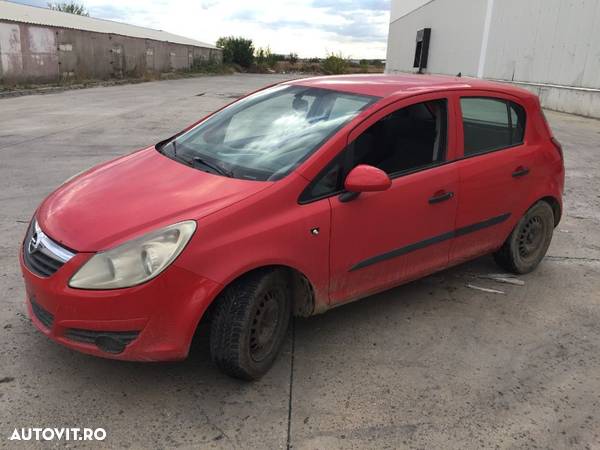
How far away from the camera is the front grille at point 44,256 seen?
8.21ft

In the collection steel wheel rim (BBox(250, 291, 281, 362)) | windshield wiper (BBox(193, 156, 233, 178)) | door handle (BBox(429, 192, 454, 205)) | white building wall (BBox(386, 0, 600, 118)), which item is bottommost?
steel wheel rim (BBox(250, 291, 281, 362))

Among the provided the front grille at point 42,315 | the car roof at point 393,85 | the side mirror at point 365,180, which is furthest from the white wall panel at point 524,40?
the front grille at point 42,315

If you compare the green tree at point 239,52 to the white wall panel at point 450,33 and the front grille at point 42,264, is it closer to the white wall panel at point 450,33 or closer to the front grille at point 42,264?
the white wall panel at point 450,33

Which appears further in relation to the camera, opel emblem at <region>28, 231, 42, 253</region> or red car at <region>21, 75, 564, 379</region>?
opel emblem at <region>28, 231, 42, 253</region>

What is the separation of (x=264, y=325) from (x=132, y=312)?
0.72 m

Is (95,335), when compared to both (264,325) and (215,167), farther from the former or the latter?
(215,167)

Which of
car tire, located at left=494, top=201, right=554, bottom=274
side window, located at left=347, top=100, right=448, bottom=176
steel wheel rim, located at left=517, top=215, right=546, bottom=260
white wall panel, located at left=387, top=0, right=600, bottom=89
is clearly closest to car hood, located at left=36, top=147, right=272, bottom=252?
side window, located at left=347, top=100, right=448, bottom=176

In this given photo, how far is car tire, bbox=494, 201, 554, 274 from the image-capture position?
13.6 feet

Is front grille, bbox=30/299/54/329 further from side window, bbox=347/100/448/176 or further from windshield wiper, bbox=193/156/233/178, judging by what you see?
side window, bbox=347/100/448/176

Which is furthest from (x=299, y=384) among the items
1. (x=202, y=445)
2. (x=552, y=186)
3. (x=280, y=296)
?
(x=552, y=186)

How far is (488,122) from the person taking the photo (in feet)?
12.6

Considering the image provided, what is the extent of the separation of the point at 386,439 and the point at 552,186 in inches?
106

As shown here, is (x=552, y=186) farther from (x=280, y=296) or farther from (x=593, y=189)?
(x=593, y=189)

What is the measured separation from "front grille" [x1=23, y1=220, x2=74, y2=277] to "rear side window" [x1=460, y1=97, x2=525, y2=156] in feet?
8.43
